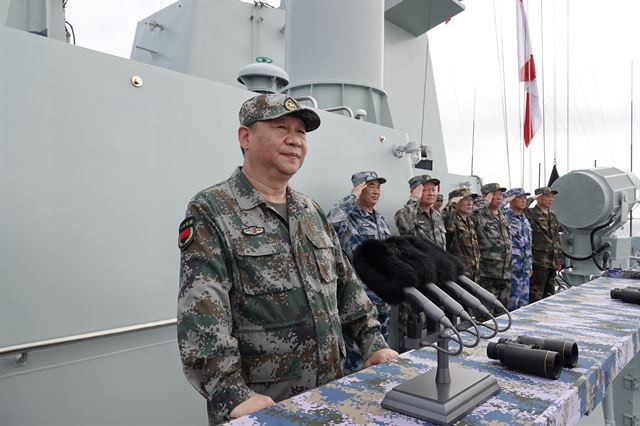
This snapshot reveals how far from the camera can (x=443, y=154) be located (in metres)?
8.54

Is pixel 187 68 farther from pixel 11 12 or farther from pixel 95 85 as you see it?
pixel 95 85

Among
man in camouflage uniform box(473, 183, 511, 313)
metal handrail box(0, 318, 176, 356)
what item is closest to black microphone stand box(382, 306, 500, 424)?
metal handrail box(0, 318, 176, 356)

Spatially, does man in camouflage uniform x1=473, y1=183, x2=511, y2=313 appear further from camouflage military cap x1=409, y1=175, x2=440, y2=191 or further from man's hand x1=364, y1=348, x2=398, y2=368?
man's hand x1=364, y1=348, x2=398, y2=368

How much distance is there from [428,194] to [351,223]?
1154mm

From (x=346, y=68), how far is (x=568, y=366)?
3.75 m

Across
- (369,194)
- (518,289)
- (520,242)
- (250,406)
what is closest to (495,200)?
(520,242)

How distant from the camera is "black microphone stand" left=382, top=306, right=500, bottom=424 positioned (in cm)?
96

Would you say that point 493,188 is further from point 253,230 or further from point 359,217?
point 253,230

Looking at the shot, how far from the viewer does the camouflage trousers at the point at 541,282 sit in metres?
6.12

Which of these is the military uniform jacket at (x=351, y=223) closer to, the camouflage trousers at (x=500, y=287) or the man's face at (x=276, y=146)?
the man's face at (x=276, y=146)

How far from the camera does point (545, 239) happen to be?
19.9ft

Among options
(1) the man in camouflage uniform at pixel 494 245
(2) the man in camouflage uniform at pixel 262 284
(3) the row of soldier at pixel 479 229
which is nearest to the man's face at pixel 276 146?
(2) the man in camouflage uniform at pixel 262 284

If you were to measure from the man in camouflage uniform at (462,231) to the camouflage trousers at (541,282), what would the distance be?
1.67 m

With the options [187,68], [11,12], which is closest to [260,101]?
[11,12]
